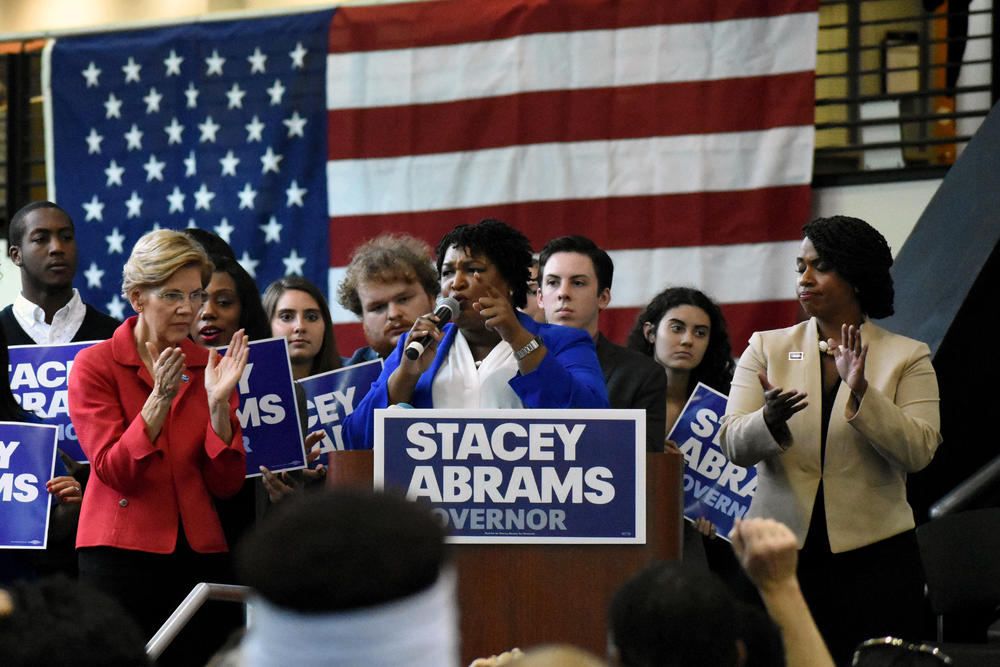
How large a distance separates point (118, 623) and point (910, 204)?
6436mm

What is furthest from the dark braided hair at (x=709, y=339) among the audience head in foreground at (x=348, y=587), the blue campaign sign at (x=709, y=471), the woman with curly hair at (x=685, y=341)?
the audience head in foreground at (x=348, y=587)

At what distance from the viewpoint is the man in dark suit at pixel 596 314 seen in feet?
13.2

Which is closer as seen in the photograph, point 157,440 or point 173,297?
point 157,440

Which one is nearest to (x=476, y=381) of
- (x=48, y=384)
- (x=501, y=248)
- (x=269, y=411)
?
(x=501, y=248)

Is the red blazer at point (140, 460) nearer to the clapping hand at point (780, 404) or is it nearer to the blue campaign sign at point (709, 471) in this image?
the clapping hand at point (780, 404)

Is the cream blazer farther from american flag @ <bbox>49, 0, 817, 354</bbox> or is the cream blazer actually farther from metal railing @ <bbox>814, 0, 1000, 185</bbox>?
metal railing @ <bbox>814, 0, 1000, 185</bbox>

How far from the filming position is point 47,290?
4.49 meters

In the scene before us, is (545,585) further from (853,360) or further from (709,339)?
(709,339)

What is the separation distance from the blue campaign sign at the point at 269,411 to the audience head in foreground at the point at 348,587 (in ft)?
9.51

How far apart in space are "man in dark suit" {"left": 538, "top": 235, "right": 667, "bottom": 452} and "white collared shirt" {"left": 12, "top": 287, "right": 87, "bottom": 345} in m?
1.65

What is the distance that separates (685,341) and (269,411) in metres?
1.72

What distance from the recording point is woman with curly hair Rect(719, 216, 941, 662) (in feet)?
10.6

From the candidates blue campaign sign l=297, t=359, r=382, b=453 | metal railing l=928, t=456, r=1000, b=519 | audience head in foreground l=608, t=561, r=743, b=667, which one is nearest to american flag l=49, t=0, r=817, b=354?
metal railing l=928, t=456, r=1000, b=519

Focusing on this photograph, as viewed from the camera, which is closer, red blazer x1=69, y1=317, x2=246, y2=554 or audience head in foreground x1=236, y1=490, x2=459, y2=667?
audience head in foreground x1=236, y1=490, x2=459, y2=667
